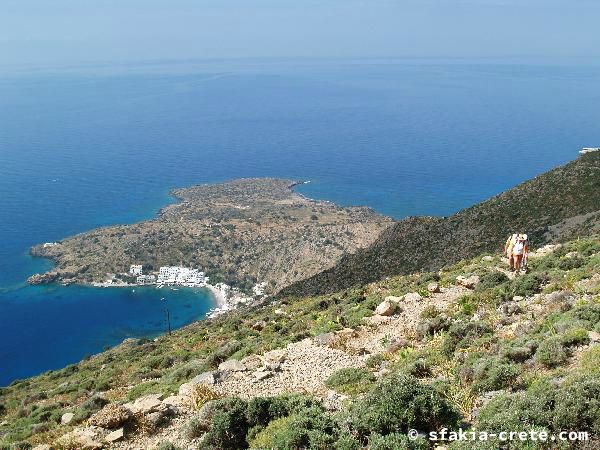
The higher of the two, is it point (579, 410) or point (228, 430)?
point (579, 410)

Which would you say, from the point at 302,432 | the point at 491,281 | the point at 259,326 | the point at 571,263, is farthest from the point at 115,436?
the point at 571,263

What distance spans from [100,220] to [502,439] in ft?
429

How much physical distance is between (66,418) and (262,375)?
16.5 ft

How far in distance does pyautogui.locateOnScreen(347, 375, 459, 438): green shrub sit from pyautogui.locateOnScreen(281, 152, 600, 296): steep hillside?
26.1 m

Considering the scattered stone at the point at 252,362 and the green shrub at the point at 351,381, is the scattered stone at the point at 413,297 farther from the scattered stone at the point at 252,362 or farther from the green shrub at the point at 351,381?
the green shrub at the point at 351,381

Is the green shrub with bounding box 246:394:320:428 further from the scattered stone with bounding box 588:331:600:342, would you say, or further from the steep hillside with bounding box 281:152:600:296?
the steep hillside with bounding box 281:152:600:296

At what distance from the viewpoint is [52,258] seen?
103 m

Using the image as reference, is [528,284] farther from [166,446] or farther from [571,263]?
[166,446]

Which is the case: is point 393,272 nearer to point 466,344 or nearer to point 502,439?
point 466,344

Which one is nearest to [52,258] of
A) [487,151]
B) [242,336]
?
[242,336]

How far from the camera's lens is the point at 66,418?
486 inches

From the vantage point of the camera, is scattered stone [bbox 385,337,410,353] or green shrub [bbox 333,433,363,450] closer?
green shrub [bbox 333,433,363,450]

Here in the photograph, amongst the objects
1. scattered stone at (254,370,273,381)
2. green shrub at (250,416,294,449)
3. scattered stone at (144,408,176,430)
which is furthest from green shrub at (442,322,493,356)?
scattered stone at (144,408,176,430)

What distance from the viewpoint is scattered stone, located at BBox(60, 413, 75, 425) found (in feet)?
39.3
